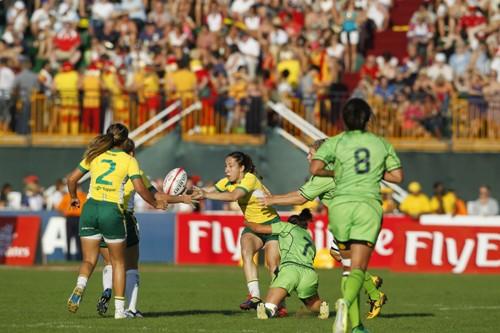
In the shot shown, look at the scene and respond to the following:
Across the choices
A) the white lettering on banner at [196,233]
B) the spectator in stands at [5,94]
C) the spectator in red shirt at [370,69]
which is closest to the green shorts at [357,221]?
the white lettering on banner at [196,233]

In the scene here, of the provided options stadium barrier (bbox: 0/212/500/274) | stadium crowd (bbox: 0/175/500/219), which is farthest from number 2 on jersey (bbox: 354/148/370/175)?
stadium crowd (bbox: 0/175/500/219)

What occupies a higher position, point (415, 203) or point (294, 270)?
point (415, 203)

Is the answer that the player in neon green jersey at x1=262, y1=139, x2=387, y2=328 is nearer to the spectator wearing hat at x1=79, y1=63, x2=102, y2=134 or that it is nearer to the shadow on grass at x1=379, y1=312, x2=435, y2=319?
the shadow on grass at x1=379, y1=312, x2=435, y2=319

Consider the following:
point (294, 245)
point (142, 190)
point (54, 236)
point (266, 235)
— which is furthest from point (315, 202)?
point (142, 190)

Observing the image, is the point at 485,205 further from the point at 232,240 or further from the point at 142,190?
the point at 142,190

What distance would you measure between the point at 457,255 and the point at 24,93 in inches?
438

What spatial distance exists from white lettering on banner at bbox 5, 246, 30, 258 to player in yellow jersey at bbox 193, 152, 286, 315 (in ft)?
44.3

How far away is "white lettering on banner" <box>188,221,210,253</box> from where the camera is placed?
1197 inches

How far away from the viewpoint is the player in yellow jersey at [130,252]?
15758 millimetres

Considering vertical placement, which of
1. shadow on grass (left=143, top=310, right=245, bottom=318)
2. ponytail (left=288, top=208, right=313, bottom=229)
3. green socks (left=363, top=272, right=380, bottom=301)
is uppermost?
ponytail (left=288, top=208, right=313, bottom=229)

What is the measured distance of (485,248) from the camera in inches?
1109

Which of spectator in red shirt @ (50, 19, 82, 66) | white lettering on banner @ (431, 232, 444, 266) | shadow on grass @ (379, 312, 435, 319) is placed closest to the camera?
shadow on grass @ (379, 312, 435, 319)

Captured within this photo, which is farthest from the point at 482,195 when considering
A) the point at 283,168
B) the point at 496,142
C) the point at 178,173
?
the point at 178,173

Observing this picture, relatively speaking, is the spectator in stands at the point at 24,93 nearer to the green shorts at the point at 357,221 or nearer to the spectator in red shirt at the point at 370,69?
the spectator in red shirt at the point at 370,69
